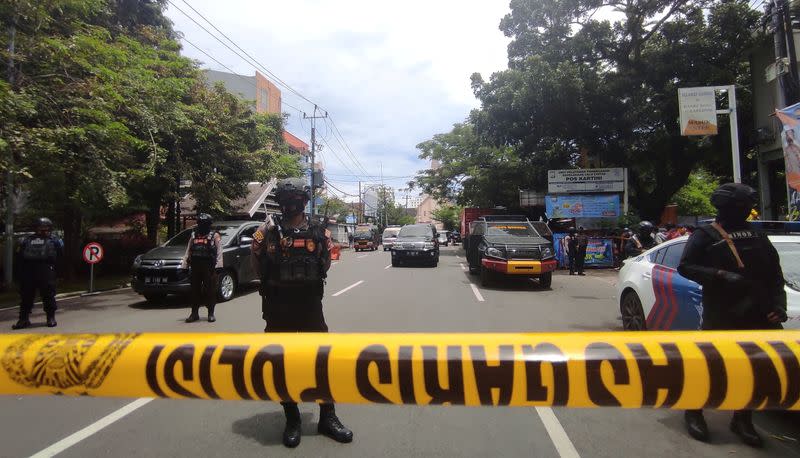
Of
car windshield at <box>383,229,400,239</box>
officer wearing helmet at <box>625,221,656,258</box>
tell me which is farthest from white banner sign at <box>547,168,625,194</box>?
car windshield at <box>383,229,400,239</box>

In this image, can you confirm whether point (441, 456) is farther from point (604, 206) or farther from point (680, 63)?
point (680, 63)

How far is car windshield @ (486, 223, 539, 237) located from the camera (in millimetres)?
12453

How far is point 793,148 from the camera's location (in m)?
9.53

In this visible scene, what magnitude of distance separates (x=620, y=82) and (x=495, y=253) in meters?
11.3

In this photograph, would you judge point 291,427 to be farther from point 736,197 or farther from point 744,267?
point 736,197

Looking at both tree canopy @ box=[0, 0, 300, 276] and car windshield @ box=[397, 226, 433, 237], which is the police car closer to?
tree canopy @ box=[0, 0, 300, 276]

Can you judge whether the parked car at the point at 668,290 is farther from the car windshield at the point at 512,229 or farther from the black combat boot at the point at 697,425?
the car windshield at the point at 512,229

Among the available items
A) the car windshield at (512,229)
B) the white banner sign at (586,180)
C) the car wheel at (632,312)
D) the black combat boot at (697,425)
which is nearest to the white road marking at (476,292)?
the car windshield at (512,229)

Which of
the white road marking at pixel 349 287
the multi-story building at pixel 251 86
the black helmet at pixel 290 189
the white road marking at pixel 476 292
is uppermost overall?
the multi-story building at pixel 251 86

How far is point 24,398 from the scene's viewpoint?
407 centimetres

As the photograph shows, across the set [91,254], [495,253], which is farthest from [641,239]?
[91,254]

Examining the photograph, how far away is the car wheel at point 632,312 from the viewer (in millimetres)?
5324

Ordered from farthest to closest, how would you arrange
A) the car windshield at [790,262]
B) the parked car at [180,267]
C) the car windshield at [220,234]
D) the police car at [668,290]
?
1. the car windshield at [220,234]
2. the parked car at [180,267]
3. the police car at [668,290]
4. the car windshield at [790,262]

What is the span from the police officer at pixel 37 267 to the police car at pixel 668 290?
325 inches
